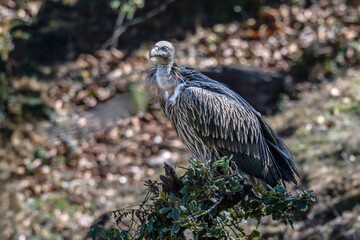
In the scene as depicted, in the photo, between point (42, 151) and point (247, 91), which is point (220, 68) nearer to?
point (247, 91)

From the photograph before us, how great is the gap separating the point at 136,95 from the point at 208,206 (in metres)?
7.35

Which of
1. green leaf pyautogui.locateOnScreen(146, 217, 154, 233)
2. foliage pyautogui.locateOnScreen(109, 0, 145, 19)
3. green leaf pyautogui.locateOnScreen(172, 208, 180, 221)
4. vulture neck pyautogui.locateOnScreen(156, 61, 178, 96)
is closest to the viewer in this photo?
green leaf pyautogui.locateOnScreen(172, 208, 180, 221)

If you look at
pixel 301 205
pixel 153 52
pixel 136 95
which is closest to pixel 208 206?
pixel 301 205

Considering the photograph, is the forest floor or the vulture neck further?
the forest floor

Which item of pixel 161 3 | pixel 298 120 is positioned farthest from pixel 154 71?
pixel 161 3

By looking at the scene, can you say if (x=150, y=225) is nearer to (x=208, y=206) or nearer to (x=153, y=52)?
(x=208, y=206)

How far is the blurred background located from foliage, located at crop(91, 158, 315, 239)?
4.12 meters

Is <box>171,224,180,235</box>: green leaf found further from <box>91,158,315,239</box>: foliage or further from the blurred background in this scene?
the blurred background

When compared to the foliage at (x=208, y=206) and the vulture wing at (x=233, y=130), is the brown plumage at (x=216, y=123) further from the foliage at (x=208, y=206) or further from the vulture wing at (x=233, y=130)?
the foliage at (x=208, y=206)

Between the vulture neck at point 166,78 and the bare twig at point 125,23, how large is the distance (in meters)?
6.40

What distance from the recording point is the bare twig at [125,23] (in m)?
14.0

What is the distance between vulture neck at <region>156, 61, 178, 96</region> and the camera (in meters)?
7.57

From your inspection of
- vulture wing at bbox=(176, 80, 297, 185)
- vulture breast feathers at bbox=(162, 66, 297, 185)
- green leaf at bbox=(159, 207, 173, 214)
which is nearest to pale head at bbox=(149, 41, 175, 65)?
vulture breast feathers at bbox=(162, 66, 297, 185)

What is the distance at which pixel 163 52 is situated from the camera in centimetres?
741
